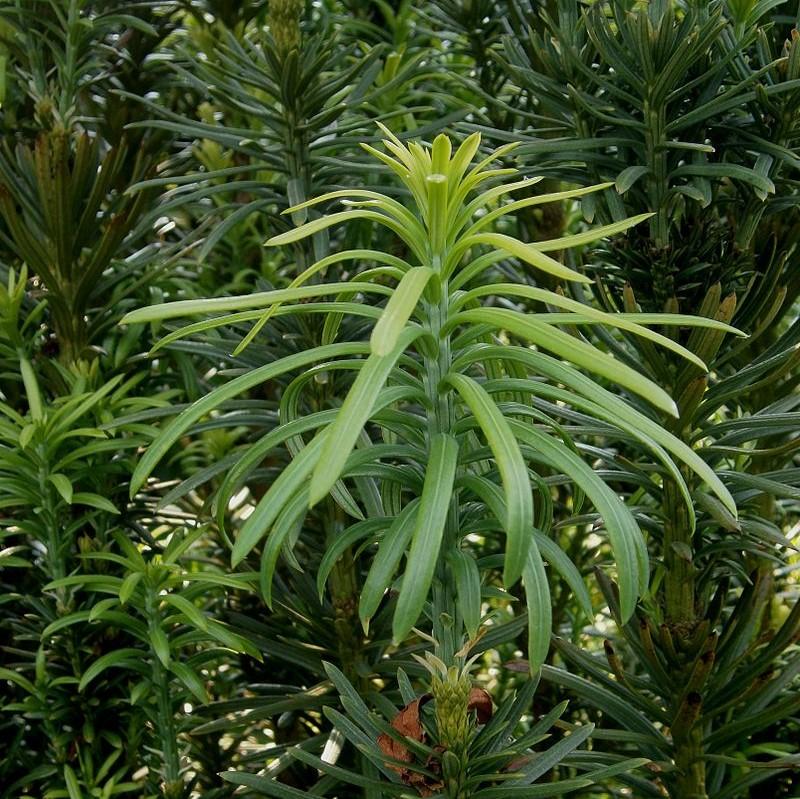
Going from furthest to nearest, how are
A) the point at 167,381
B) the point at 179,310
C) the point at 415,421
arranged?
1. the point at 167,381
2. the point at 415,421
3. the point at 179,310

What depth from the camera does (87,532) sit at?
104cm

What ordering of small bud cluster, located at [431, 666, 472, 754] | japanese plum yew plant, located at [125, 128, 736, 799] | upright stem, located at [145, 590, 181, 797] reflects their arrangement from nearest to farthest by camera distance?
1. japanese plum yew plant, located at [125, 128, 736, 799]
2. small bud cluster, located at [431, 666, 472, 754]
3. upright stem, located at [145, 590, 181, 797]

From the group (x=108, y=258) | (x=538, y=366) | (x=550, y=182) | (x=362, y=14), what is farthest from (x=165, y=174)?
(x=538, y=366)

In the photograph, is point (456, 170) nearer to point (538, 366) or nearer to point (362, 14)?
point (538, 366)

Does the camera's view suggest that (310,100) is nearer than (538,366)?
No

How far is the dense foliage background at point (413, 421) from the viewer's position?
631 mm

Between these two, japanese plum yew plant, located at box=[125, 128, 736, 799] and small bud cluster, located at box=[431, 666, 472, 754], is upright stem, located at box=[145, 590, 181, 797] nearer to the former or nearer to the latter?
japanese plum yew plant, located at box=[125, 128, 736, 799]

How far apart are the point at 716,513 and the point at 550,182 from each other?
22.3 inches


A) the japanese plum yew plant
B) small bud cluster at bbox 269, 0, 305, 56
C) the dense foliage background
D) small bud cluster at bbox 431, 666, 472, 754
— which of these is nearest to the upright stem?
the dense foliage background

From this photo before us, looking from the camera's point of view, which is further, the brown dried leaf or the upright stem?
the upright stem

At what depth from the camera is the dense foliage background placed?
631 millimetres

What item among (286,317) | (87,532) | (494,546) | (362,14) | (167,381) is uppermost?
(362,14)

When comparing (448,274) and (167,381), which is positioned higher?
(448,274)

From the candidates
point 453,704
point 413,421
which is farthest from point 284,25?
point 453,704
